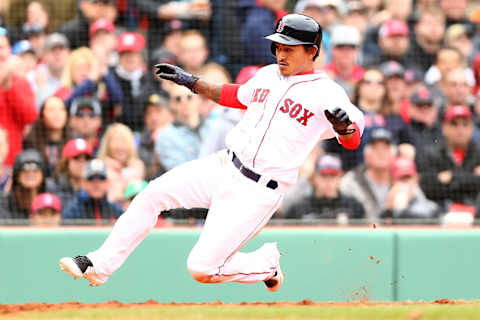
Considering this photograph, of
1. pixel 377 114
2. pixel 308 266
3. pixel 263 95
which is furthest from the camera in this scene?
pixel 377 114

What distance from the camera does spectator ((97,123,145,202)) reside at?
7.66m

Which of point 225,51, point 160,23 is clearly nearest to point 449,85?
point 225,51

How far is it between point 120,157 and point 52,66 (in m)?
1.19

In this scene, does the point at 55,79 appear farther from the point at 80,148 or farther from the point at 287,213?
the point at 287,213

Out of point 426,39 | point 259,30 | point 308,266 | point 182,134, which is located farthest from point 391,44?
point 308,266

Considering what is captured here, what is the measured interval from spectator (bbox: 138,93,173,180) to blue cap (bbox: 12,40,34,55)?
47.6 inches

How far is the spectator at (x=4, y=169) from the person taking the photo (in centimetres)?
746

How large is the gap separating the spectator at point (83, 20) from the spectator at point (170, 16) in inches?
14.3

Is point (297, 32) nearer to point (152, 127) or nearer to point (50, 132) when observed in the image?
point (152, 127)

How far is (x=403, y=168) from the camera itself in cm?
795

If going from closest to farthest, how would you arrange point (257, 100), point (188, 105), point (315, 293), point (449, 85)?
point (257, 100) < point (315, 293) < point (188, 105) < point (449, 85)

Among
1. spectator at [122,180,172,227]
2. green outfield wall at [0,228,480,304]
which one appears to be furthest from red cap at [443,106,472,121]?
spectator at [122,180,172,227]

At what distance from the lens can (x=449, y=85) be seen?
870cm

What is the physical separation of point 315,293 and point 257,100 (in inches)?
86.3
